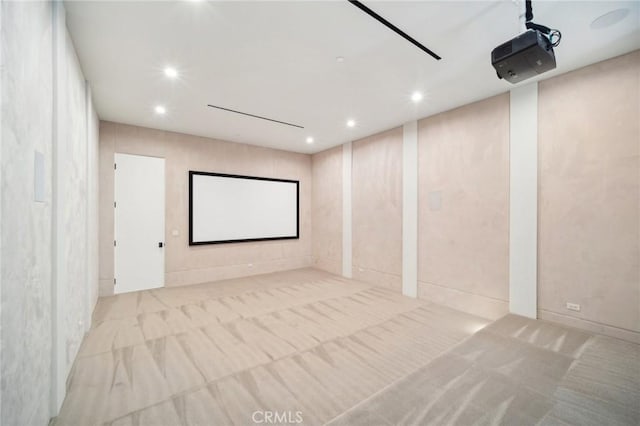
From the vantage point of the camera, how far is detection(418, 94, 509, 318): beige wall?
3.67 metres

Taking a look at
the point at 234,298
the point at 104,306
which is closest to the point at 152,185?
the point at 104,306

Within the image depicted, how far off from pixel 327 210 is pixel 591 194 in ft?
15.6

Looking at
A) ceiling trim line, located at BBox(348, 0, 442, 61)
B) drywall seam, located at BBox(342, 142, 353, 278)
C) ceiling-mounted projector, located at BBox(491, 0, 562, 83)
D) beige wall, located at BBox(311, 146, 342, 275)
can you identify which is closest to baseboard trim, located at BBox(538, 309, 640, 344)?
ceiling-mounted projector, located at BBox(491, 0, 562, 83)

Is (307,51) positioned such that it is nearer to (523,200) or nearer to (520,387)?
(523,200)

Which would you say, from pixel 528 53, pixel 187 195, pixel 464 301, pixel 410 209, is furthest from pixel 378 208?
pixel 187 195

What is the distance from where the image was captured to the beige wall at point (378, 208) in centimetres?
507

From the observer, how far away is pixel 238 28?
2377 millimetres

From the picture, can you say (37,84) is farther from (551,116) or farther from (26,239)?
(551,116)

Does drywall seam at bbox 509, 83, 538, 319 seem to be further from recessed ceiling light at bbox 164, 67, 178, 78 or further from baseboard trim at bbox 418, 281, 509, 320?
recessed ceiling light at bbox 164, 67, 178, 78

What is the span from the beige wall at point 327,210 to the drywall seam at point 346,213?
130 mm

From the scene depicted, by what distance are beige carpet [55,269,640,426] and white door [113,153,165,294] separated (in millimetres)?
991

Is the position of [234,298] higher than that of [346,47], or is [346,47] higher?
[346,47]

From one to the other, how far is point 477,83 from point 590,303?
285 centimetres

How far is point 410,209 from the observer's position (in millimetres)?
4793
